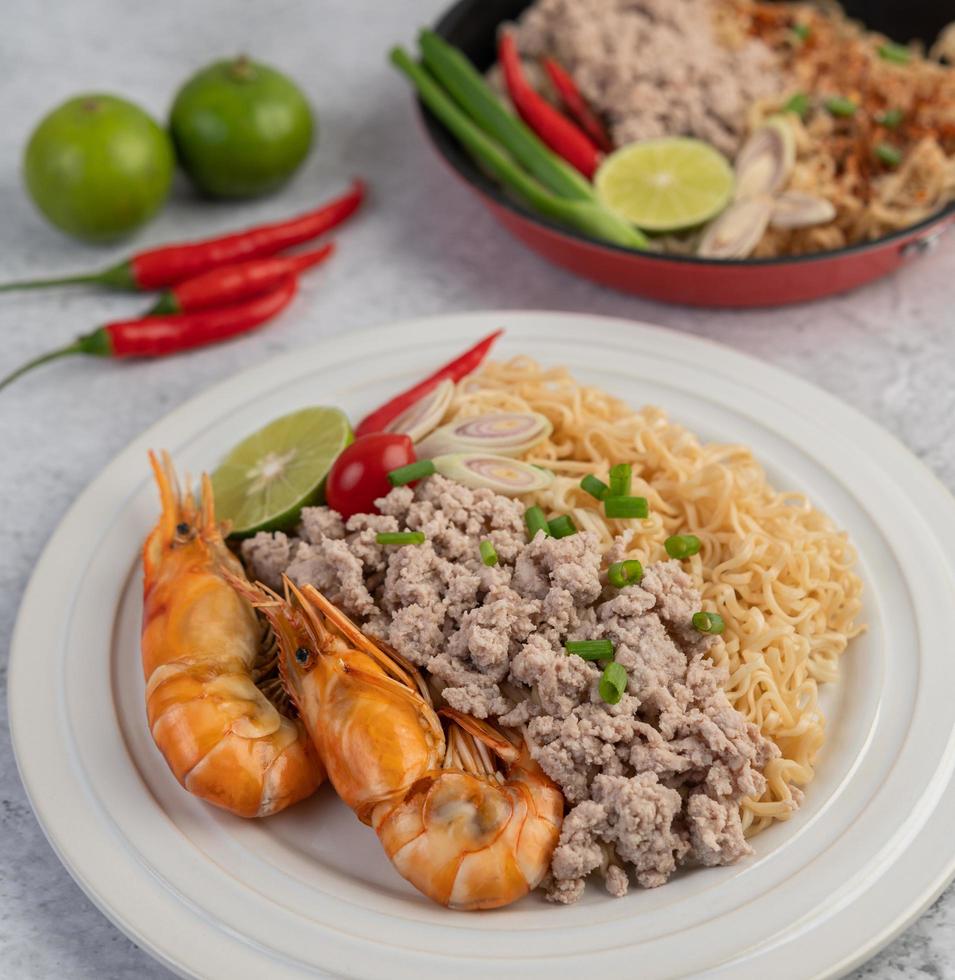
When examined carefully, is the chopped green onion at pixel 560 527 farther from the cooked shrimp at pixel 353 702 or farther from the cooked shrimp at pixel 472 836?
the cooked shrimp at pixel 472 836

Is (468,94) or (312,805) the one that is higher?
(468,94)

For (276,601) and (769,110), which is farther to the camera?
(769,110)

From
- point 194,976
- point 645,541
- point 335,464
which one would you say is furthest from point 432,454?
point 194,976

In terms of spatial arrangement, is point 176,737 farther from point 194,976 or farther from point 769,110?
point 769,110

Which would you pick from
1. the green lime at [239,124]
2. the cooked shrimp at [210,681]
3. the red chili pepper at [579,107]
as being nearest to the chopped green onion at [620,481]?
the cooked shrimp at [210,681]

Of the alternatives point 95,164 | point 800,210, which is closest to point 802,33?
point 800,210

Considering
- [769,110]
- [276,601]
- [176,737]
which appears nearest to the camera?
[176,737]

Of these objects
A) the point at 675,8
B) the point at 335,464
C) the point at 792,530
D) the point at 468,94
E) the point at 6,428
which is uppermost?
the point at 675,8
